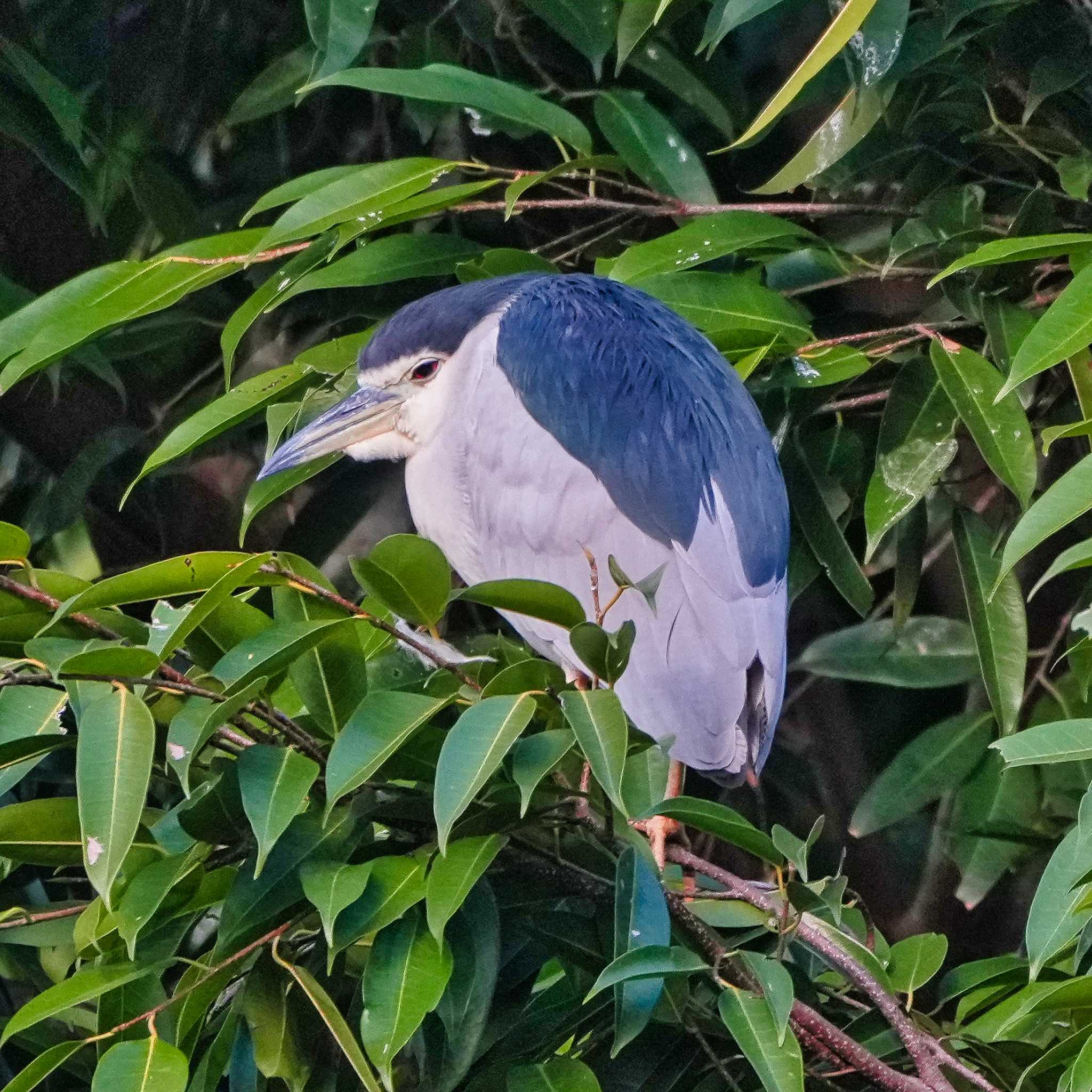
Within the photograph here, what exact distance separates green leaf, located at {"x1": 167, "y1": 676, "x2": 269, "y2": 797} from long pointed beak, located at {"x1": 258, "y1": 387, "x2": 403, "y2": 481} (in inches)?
19.2

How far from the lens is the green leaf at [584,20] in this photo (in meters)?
1.42

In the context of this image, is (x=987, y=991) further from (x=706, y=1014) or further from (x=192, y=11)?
(x=192, y=11)

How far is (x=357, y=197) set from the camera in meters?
1.26

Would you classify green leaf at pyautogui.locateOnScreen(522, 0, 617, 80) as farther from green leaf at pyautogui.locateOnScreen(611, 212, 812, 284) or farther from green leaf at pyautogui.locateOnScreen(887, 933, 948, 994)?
green leaf at pyautogui.locateOnScreen(887, 933, 948, 994)

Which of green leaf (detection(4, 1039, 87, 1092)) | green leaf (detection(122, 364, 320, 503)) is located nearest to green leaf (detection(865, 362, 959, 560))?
green leaf (detection(122, 364, 320, 503))

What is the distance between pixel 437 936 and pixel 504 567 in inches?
24.8

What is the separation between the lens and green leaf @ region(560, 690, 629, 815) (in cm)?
71

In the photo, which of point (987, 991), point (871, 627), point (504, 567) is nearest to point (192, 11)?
point (504, 567)

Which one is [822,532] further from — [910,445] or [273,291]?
[273,291]

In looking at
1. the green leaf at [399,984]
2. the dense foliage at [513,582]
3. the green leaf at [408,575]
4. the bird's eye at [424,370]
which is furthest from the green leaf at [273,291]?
the green leaf at [399,984]

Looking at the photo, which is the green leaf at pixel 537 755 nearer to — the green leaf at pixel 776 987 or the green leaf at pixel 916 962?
the green leaf at pixel 776 987

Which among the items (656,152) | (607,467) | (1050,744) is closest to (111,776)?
(1050,744)

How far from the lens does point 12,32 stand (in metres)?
1.68

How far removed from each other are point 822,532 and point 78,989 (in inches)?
33.8
